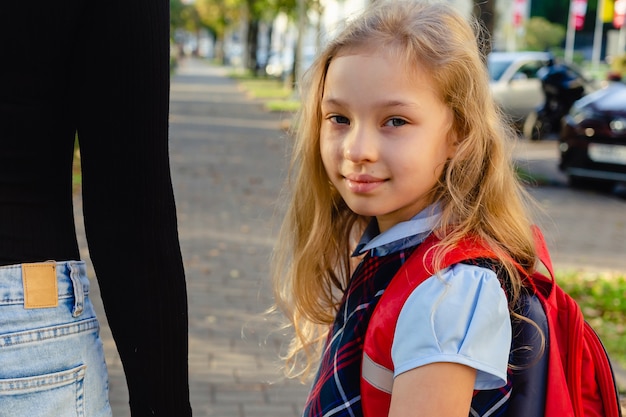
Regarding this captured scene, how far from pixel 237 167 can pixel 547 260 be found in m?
11.6

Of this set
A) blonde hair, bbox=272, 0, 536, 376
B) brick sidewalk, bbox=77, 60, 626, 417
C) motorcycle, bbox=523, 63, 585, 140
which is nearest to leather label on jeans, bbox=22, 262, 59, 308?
blonde hair, bbox=272, 0, 536, 376

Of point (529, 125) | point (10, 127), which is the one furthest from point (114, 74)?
point (529, 125)

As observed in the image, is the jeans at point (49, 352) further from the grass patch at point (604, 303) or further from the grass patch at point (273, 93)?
the grass patch at point (273, 93)

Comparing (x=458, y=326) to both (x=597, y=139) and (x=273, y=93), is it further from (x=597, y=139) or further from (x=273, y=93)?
(x=273, y=93)

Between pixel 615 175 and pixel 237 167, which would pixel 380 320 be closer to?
pixel 615 175

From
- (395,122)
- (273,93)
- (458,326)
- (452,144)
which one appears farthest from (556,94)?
(458,326)

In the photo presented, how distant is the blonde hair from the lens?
5.29ft

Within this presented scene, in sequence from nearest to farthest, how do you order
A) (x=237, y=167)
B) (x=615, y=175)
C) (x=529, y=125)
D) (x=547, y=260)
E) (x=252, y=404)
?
(x=547, y=260), (x=252, y=404), (x=615, y=175), (x=237, y=167), (x=529, y=125)

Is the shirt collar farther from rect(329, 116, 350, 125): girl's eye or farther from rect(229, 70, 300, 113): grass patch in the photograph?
rect(229, 70, 300, 113): grass patch

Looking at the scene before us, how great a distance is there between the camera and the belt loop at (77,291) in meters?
1.30

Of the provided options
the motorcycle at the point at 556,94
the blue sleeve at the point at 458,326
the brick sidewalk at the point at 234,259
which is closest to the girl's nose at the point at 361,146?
the blue sleeve at the point at 458,326

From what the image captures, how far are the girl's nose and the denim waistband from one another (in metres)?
0.52

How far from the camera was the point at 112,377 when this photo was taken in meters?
4.51

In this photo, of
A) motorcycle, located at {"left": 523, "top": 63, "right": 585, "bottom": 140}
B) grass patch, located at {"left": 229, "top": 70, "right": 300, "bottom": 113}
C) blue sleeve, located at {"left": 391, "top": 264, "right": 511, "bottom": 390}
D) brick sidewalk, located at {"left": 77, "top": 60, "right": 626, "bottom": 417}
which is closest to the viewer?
blue sleeve, located at {"left": 391, "top": 264, "right": 511, "bottom": 390}
